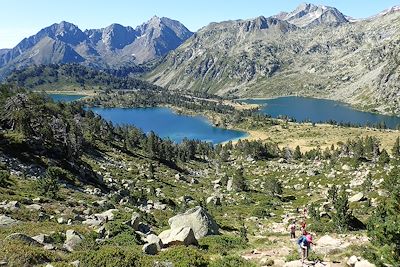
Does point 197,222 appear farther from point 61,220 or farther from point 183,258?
point 183,258

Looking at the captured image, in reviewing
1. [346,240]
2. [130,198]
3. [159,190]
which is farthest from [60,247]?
[159,190]

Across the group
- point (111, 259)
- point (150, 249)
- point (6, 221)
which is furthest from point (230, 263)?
point (6, 221)

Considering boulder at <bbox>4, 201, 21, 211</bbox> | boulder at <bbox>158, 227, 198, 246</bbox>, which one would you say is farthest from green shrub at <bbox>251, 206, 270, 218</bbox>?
boulder at <bbox>4, 201, 21, 211</bbox>

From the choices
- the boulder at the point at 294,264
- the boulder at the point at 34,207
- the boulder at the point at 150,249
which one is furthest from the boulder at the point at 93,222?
the boulder at the point at 294,264

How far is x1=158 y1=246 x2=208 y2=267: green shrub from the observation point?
24.9 metres

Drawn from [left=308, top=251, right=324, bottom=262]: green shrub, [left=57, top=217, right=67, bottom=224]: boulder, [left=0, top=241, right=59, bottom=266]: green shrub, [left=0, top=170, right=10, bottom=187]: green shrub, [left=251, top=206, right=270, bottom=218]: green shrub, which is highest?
[left=0, top=241, right=59, bottom=266]: green shrub

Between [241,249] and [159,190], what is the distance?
5473cm

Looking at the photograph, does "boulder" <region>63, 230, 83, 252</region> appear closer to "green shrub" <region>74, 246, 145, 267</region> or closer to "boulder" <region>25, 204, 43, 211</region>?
"green shrub" <region>74, 246, 145, 267</region>

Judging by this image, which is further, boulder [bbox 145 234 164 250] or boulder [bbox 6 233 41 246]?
boulder [bbox 145 234 164 250]

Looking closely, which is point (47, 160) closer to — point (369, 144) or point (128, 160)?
point (128, 160)

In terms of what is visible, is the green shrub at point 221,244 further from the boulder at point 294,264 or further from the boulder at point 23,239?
the boulder at point 23,239

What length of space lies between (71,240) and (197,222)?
13688mm

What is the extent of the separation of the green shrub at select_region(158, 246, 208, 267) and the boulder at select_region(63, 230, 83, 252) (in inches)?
251

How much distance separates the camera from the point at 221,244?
34.6 metres
